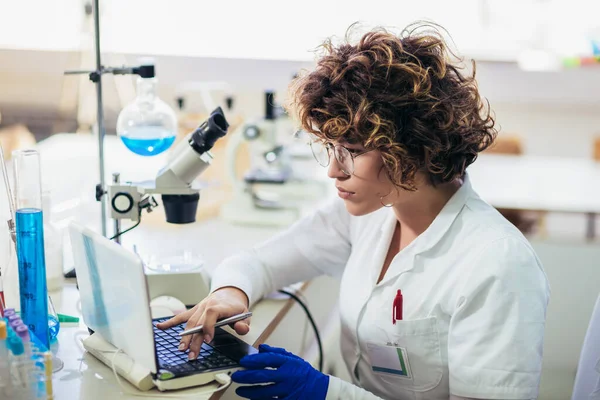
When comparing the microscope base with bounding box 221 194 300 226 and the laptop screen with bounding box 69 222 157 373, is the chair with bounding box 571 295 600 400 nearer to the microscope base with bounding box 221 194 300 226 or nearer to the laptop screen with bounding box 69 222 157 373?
the laptop screen with bounding box 69 222 157 373

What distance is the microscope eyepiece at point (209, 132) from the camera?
1422 mm

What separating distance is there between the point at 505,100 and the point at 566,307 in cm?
206

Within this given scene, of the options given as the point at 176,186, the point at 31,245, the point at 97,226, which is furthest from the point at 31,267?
the point at 97,226

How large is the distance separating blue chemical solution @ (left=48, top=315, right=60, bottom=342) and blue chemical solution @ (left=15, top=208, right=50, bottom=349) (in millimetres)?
104

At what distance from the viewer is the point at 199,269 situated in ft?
4.97

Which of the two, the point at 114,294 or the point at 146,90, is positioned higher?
the point at 146,90

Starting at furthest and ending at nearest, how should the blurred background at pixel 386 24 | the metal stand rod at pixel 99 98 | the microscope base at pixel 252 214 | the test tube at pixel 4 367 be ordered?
the microscope base at pixel 252 214 < the blurred background at pixel 386 24 < the metal stand rod at pixel 99 98 < the test tube at pixel 4 367

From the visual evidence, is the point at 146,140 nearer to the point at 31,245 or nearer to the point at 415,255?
the point at 31,245

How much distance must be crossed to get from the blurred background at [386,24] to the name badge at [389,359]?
2.39 ft

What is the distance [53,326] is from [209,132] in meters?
0.47

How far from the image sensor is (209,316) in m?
1.23

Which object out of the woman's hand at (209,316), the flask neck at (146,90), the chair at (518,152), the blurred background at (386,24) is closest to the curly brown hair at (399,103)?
the woman's hand at (209,316)

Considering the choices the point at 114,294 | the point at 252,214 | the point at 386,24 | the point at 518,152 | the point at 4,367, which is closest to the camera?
the point at 4,367

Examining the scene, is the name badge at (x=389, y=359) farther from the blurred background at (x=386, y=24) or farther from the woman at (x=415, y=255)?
the blurred background at (x=386, y=24)
